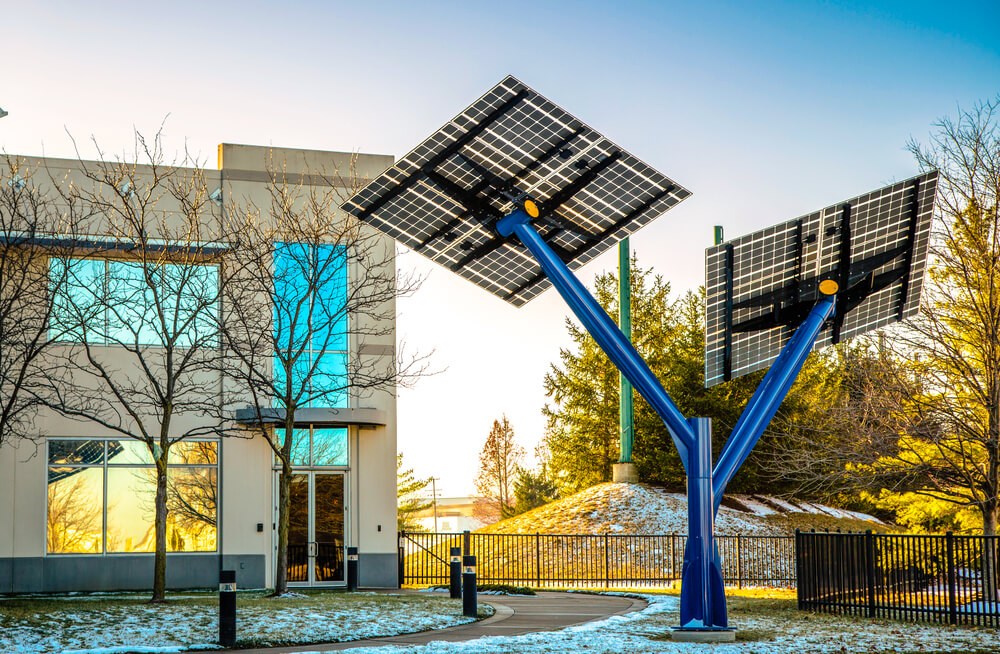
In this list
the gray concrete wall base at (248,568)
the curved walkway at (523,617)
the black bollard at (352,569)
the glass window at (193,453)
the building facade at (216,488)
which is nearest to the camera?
the curved walkway at (523,617)

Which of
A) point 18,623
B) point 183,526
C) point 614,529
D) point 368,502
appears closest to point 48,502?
point 183,526

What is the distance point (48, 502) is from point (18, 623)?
1035 cm

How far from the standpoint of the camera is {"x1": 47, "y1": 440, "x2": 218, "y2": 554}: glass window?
2277 centimetres

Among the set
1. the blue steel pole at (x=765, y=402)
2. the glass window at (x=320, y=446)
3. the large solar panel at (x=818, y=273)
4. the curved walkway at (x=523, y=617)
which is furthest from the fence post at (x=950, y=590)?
the glass window at (x=320, y=446)

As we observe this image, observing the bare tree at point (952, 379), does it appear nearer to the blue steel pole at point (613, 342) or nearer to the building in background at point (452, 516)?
the blue steel pole at point (613, 342)

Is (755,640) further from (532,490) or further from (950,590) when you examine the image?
(532,490)

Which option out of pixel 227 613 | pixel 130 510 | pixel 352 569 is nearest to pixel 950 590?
pixel 227 613

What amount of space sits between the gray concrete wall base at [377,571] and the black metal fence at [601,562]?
35.7 inches

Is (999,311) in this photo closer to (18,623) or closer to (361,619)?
(361,619)

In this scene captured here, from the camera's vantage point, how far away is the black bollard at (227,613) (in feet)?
41.6

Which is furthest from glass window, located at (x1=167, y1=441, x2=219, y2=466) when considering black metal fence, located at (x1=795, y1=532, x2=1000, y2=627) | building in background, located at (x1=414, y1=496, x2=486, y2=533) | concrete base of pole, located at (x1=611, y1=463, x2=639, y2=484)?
building in background, located at (x1=414, y1=496, x2=486, y2=533)

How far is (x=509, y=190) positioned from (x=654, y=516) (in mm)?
22386

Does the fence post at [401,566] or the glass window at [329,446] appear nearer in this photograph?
the glass window at [329,446]

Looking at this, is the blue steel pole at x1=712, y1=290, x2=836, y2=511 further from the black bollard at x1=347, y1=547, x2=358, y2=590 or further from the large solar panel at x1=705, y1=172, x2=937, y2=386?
the black bollard at x1=347, y1=547, x2=358, y2=590
